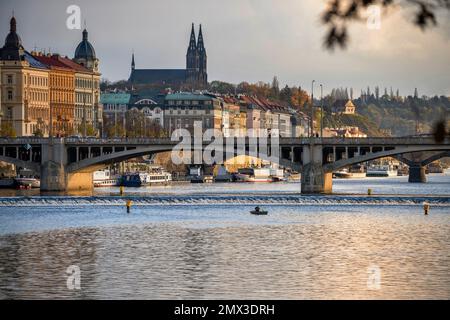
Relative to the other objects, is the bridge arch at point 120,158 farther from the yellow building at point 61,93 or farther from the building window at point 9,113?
the yellow building at point 61,93

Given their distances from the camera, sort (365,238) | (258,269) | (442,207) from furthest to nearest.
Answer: (442,207) → (365,238) → (258,269)

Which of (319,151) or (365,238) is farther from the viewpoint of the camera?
(319,151)

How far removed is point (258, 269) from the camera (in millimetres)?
53812

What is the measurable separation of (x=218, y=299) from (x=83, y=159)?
3115 inches

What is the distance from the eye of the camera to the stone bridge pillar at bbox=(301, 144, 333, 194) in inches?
4697

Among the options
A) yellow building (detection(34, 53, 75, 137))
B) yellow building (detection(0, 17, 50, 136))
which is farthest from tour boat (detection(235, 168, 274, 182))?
yellow building (detection(0, 17, 50, 136))

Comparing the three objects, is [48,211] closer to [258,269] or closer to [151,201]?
[151,201]

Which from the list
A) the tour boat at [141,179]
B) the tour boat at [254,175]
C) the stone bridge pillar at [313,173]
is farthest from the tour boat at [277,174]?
the stone bridge pillar at [313,173]

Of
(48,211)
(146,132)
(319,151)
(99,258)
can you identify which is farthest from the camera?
(146,132)

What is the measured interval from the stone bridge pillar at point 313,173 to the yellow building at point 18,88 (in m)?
50.7

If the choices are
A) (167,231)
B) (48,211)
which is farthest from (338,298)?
(48,211)

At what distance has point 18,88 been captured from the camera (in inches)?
6649

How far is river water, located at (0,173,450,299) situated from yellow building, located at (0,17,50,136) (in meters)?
67.8

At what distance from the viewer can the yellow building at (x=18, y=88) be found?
167m
